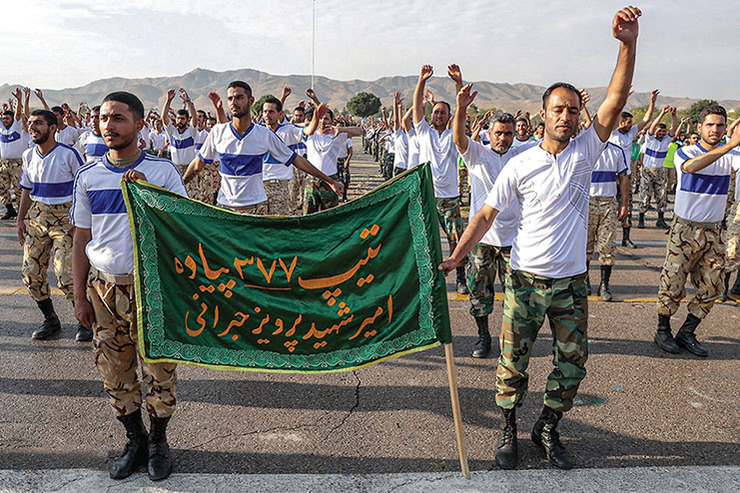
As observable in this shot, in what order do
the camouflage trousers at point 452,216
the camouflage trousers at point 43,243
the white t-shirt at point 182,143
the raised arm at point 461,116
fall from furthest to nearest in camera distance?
the white t-shirt at point 182,143, the camouflage trousers at point 452,216, the camouflage trousers at point 43,243, the raised arm at point 461,116

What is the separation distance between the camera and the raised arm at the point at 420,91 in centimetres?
551

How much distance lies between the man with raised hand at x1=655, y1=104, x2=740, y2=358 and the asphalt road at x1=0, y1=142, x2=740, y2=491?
Result: 1.21ft

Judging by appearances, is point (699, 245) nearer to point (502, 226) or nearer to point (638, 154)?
point (502, 226)

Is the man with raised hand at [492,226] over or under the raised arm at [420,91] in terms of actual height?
under

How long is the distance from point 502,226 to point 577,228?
159 cm

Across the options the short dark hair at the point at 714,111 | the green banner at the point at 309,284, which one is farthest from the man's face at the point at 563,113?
the short dark hair at the point at 714,111

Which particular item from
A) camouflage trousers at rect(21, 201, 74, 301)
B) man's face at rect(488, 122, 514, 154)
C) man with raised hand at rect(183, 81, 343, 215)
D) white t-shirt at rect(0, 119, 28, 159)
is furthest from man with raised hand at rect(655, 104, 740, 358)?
white t-shirt at rect(0, 119, 28, 159)

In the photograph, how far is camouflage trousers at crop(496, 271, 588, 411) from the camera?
3309 millimetres

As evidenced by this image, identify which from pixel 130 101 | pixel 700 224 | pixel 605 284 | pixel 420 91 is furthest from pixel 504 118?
pixel 130 101

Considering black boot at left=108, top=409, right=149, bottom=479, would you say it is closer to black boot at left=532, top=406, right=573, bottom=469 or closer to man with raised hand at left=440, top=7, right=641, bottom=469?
man with raised hand at left=440, top=7, right=641, bottom=469

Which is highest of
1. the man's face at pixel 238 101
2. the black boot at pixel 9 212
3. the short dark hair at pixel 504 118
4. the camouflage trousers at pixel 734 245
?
the man's face at pixel 238 101

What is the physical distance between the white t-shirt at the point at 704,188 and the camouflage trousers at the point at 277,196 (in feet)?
16.1

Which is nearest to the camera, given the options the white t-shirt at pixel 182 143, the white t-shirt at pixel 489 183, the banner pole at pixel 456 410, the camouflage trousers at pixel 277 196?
the banner pole at pixel 456 410

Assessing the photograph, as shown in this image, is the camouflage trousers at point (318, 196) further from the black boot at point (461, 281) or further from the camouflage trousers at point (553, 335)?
the camouflage trousers at point (553, 335)
